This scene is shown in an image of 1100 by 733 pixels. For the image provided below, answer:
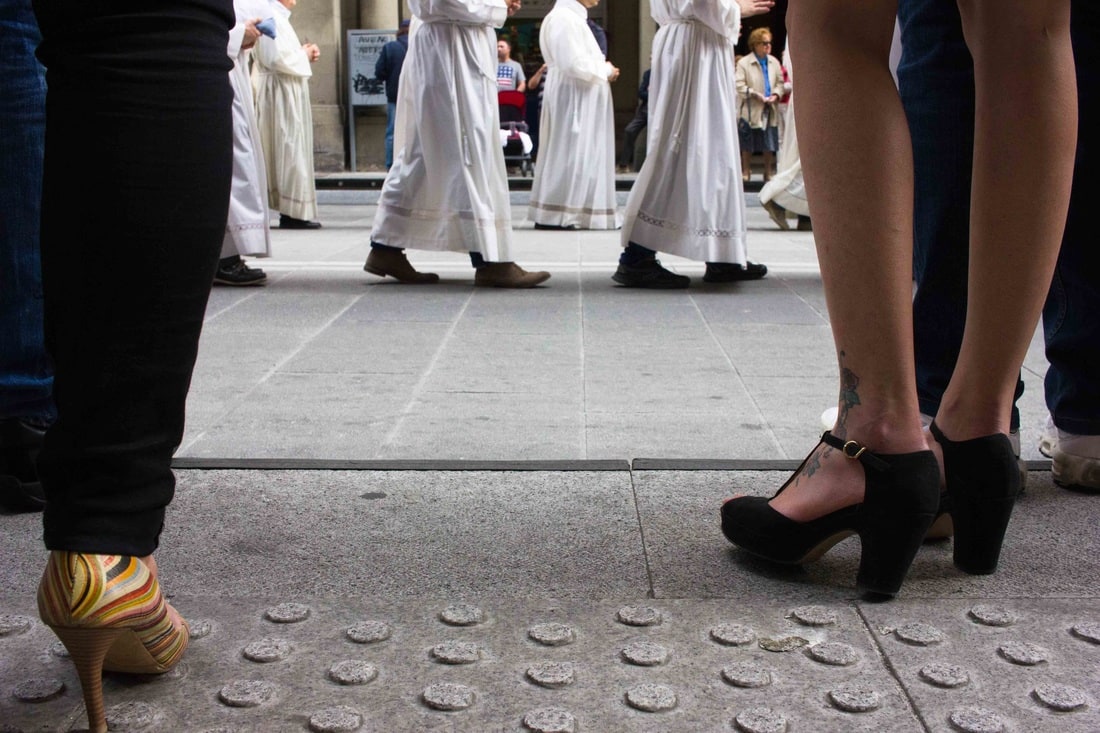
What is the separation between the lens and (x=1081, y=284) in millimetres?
2037

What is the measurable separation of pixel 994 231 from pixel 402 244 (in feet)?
12.2

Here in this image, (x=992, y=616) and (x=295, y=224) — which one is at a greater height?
(x=992, y=616)

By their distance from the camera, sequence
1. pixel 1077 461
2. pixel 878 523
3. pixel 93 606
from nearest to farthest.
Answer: pixel 93 606
pixel 878 523
pixel 1077 461

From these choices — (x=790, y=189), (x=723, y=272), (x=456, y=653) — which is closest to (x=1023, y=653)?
(x=456, y=653)

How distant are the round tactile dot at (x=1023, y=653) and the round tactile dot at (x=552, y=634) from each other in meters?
0.49

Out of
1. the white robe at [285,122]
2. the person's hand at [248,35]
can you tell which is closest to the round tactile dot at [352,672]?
the person's hand at [248,35]

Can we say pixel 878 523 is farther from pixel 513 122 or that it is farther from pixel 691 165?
pixel 513 122

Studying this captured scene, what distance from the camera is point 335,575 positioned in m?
1.60

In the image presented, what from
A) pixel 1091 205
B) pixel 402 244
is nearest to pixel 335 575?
pixel 1091 205

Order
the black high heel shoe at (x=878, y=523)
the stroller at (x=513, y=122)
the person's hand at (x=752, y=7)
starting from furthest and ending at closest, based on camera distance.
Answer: the stroller at (x=513, y=122), the person's hand at (x=752, y=7), the black high heel shoe at (x=878, y=523)

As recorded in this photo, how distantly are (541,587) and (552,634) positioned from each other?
0.55ft

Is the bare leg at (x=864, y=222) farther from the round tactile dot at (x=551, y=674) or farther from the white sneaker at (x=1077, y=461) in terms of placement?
the white sneaker at (x=1077, y=461)

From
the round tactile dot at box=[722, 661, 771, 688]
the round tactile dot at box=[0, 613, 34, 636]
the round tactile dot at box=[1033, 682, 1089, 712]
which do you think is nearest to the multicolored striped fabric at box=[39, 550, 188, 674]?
the round tactile dot at box=[0, 613, 34, 636]

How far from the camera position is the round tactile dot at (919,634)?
1.38 meters
